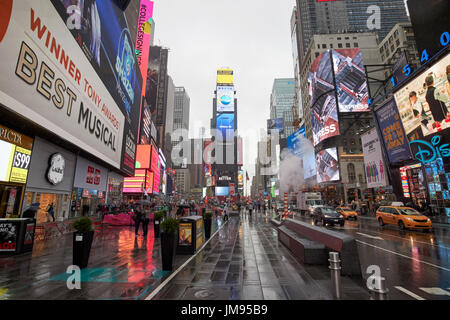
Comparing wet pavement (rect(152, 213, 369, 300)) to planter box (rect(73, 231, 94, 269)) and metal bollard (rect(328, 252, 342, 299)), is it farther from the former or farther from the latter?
planter box (rect(73, 231, 94, 269))

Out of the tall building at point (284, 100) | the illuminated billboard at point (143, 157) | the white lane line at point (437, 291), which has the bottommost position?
the white lane line at point (437, 291)

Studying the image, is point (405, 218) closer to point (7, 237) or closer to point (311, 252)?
point (311, 252)

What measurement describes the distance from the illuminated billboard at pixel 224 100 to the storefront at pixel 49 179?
337ft

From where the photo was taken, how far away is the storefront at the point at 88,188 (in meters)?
18.7

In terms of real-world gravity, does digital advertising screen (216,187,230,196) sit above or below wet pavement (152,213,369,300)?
above

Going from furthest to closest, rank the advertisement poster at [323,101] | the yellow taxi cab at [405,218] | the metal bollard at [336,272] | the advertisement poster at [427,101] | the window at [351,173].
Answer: the window at [351,173] < the advertisement poster at [323,101] < the advertisement poster at [427,101] < the yellow taxi cab at [405,218] < the metal bollard at [336,272]

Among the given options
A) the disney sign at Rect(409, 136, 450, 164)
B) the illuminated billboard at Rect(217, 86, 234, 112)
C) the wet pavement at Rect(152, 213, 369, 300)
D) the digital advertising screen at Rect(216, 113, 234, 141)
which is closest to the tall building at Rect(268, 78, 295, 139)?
the illuminated billboard at Rect(217, 86, 234, 112)

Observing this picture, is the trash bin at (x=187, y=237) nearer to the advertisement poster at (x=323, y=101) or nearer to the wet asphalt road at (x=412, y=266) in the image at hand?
the wet asphalt road at (x=412, y=266)

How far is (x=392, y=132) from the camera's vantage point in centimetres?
2188

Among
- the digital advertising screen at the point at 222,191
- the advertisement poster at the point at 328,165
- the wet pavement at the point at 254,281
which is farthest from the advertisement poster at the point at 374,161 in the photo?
the digital advertising screen at the point at 222,191

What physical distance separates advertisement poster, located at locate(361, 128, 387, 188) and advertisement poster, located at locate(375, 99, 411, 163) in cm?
535

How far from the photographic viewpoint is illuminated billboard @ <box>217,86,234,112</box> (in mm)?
115812

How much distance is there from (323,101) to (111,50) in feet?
152
